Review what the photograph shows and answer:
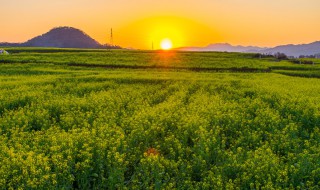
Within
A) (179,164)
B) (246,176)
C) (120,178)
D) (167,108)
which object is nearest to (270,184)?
(246,176)

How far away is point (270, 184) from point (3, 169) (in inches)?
284

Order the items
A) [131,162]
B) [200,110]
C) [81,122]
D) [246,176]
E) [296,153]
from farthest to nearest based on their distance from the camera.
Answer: [200,110] < [81,122] < [296,153] < [131,162] < [246,176]

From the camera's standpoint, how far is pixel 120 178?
26.0ft

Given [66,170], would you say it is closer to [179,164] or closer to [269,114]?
[179,164]

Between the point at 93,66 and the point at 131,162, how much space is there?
140 feet

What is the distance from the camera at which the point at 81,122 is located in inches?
534

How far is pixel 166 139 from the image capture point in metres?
11.0

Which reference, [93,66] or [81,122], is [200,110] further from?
[93,66]

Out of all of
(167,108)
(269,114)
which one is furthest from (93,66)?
(269,114)

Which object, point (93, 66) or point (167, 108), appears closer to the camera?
point (167, 108)

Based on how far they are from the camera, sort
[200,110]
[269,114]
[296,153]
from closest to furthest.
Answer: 1. [296,153]
2. [269,114]
3. [200,110]

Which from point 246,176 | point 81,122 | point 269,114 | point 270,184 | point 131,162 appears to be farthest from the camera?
point 269,114

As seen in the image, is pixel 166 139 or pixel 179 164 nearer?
pixel 179 164

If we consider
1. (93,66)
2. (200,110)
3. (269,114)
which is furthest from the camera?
(93,66)
